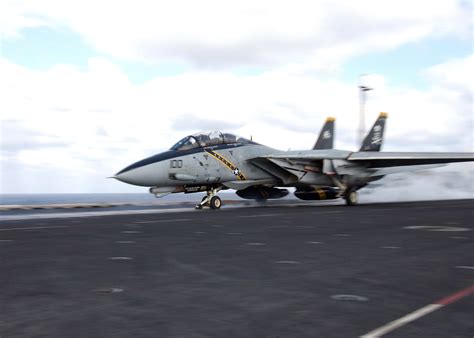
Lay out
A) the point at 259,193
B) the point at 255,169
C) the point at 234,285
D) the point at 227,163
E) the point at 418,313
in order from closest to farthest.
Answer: the point at 418,313 → the point at 234,285 → the point at 227,163 → the point at 255,169 → the point at 259,193

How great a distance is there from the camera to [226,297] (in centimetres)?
490

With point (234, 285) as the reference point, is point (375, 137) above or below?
above

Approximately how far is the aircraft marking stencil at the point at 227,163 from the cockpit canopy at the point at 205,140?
414 mm

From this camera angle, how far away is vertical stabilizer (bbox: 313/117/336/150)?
33.7 meters

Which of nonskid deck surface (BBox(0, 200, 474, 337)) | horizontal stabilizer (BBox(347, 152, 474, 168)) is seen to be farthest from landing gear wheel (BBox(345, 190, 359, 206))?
nonskid deck surface (BBox(0, 200, 474, 337))

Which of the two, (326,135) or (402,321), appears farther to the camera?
(326,135)

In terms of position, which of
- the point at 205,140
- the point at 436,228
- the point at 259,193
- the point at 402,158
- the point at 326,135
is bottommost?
the point at 436,228

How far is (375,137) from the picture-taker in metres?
33.3

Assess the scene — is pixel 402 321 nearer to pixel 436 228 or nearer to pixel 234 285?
pixel 234 285

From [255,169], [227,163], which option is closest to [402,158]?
[255,169]

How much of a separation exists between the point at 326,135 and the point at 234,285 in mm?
29099

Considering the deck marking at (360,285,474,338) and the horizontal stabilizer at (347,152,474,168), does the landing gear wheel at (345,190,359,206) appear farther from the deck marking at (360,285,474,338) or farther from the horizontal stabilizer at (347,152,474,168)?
the deck marking at (360,285,474,338)

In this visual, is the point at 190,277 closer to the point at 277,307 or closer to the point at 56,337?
the point at 277,307

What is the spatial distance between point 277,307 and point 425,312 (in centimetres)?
129
